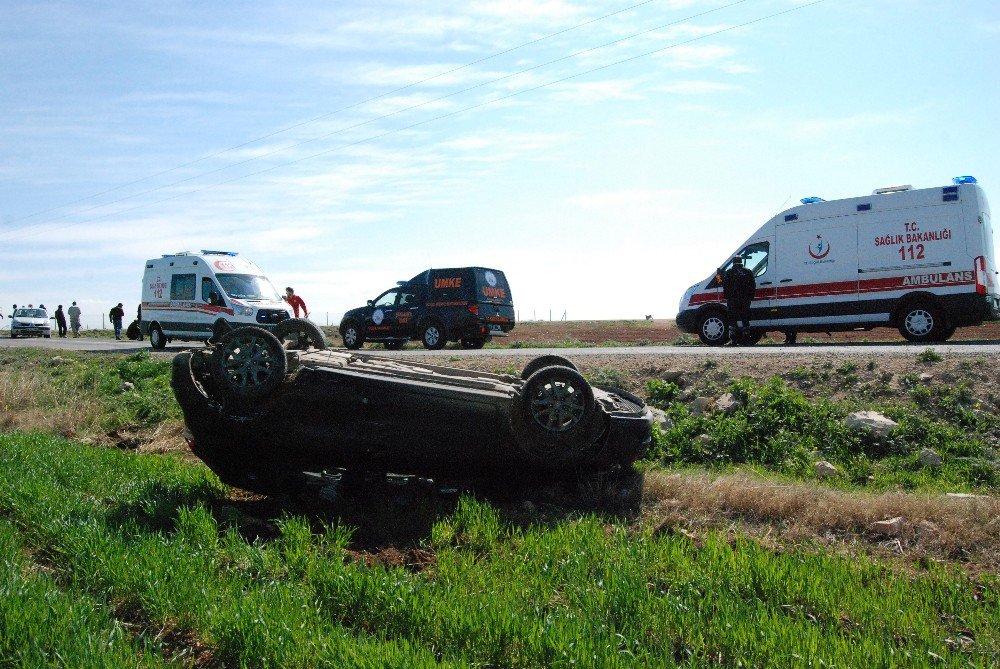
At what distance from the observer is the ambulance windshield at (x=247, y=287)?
72.8ft

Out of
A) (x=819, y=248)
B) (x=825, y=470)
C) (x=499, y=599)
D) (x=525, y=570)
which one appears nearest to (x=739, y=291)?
(x=819, y=248)

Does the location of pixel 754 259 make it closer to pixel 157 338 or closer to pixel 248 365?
pixel 248 365

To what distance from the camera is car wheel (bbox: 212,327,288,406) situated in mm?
5965

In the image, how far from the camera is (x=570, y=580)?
14.2ft

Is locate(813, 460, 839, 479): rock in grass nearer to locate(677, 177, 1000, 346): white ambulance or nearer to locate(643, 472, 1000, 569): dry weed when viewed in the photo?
locate(643, 472, 1000, 569): dry weed

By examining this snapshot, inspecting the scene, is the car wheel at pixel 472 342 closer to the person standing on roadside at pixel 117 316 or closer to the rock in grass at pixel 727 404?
the rock in grass at pixel 727 404

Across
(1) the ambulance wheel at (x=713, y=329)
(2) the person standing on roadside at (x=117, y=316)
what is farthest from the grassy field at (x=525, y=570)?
(2) the person standing on roadside at (x=117, y=316)

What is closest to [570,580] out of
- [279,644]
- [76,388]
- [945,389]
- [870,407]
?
[279,644]

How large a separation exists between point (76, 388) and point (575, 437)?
11.4 metres

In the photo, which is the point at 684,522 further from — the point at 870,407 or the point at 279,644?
the point at 870,407

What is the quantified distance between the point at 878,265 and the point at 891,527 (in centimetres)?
1197

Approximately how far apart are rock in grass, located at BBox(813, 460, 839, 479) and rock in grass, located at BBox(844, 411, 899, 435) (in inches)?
30.6

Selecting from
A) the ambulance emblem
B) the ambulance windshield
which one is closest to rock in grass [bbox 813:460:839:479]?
the ambulance emblem

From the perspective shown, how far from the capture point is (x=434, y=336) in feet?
71.4
